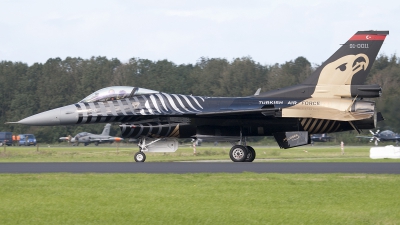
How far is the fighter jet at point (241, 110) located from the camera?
23.0 meters

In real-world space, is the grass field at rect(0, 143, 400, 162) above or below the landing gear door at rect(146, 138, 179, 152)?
below

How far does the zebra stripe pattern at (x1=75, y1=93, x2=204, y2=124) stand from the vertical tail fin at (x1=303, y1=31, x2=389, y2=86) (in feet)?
16.4

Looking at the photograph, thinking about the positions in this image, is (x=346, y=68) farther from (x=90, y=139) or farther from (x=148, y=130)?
(x=90, y=139)

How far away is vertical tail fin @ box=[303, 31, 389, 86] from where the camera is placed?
23391 millimetres

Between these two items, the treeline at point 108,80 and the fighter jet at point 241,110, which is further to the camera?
the treeline at point 108,80

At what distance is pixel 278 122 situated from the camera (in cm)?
2314

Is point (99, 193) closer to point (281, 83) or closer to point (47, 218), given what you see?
point (47, 218)

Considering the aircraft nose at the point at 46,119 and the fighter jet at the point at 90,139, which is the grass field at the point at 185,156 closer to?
the aircraft nose at the point at 46,119

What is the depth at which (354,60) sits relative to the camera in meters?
23.4

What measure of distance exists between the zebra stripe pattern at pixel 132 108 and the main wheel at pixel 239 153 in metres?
1.96

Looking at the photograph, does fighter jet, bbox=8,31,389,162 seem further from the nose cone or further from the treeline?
the treeline

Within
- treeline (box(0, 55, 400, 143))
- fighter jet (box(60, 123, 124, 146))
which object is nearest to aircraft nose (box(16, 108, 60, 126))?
fighter jet (box(60, 123, 124, 146))

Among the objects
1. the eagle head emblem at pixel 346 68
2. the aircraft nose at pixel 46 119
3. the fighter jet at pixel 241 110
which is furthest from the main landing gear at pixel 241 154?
the aircraft nose at pixel 46 119

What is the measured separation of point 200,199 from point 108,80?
215 feet
